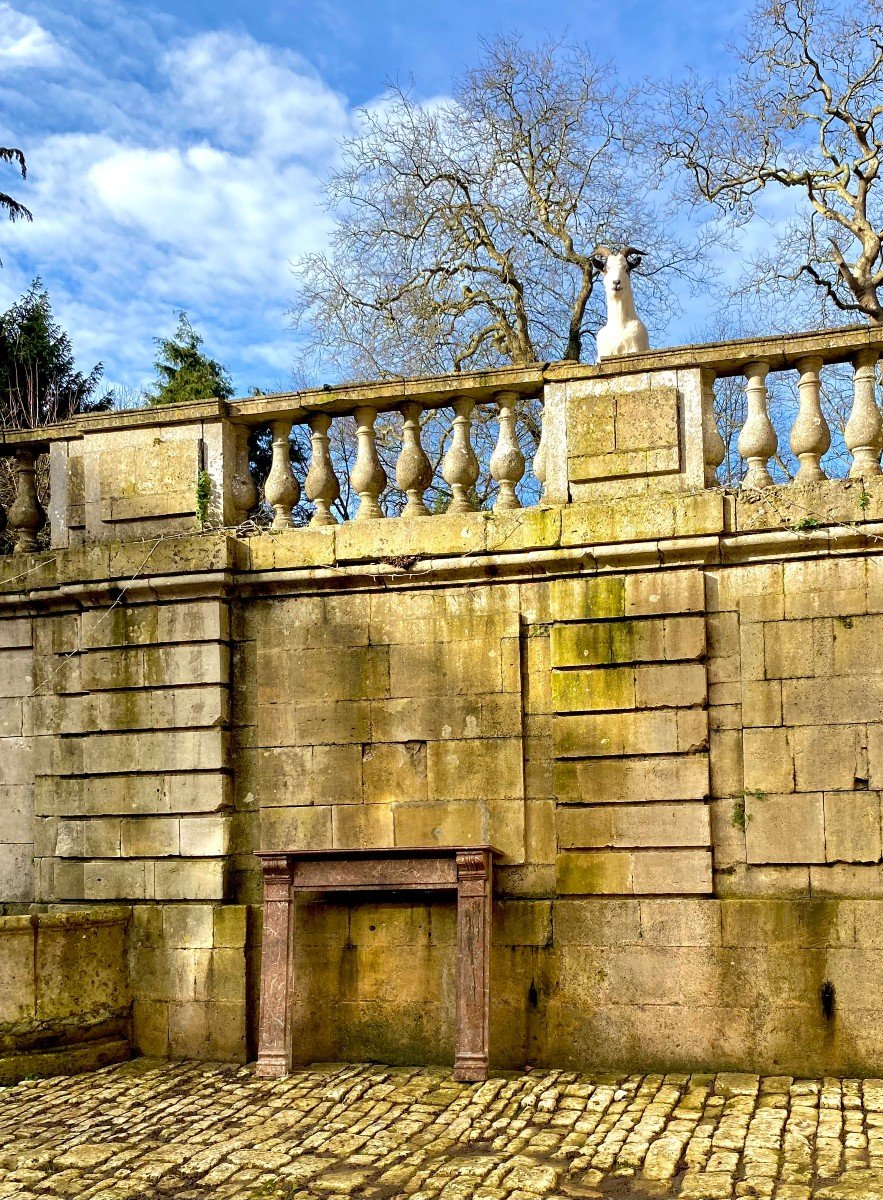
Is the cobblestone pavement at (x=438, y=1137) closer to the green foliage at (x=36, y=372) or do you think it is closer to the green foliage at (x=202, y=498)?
the green foliage at (x=202, y=498)

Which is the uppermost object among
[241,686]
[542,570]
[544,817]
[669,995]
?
[542,570]

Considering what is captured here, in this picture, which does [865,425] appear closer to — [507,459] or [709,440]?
[709,440]

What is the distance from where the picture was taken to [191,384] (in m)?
24.3

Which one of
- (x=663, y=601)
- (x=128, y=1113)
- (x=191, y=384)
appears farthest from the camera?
(x=191, y=384)

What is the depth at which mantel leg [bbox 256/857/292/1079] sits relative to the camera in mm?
7230

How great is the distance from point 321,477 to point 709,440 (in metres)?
2.46

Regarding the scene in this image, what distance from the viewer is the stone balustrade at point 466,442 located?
24.2 feet

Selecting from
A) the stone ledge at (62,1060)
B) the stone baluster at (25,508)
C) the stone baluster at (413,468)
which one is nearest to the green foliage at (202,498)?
the stone baluster at (413,468)

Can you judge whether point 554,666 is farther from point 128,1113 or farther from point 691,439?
point 128,1113

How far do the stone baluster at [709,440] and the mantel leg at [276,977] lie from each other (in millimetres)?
3301

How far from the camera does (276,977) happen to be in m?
7.25

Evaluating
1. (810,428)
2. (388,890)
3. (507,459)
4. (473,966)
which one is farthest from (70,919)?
(810,428)

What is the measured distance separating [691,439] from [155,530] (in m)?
3.50

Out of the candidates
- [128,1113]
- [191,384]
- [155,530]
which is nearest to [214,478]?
[155,530]
